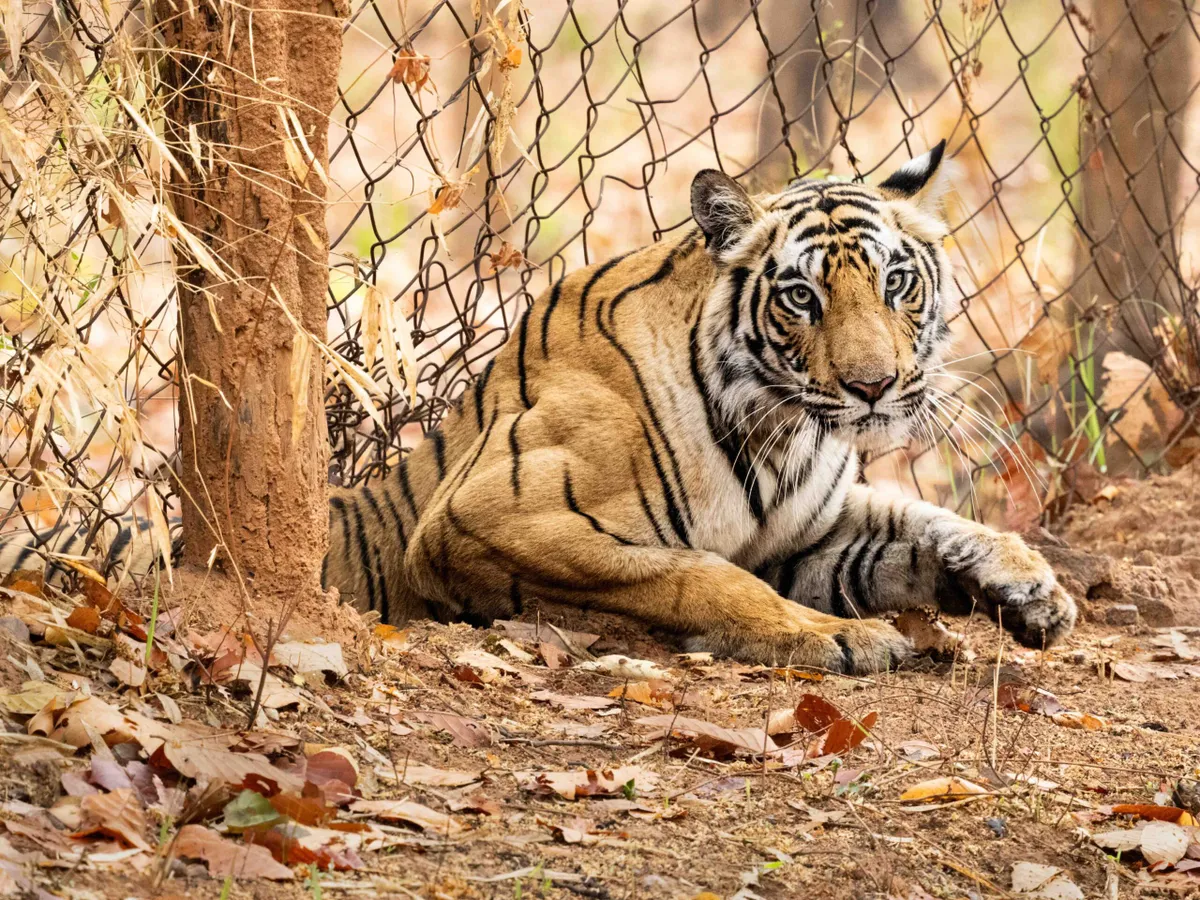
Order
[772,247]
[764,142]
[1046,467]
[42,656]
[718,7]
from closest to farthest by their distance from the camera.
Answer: [42,656] → [772,247] → [1046,467] → [764,142] → [718,7]

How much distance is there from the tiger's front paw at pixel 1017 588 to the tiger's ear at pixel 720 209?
101 centimetres

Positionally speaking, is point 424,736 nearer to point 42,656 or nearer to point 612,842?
point 612,842

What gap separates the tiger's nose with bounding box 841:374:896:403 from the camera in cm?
339

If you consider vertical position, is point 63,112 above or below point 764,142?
below

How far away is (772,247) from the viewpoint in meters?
3.64

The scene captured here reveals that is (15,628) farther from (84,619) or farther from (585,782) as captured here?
(585,782)

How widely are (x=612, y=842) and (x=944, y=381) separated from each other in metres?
2.32

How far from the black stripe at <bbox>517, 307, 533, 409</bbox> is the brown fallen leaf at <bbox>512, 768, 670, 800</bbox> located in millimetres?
1662

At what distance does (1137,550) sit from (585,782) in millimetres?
3127

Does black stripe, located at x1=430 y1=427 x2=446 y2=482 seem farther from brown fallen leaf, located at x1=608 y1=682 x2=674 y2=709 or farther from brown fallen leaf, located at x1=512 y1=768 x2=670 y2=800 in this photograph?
brown fallen leaf, located at x1=512 y1=768 x2=670 y2=800

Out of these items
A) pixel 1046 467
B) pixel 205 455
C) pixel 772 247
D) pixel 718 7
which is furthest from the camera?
pixel 718 7

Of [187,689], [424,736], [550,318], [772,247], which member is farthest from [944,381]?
[187,689]

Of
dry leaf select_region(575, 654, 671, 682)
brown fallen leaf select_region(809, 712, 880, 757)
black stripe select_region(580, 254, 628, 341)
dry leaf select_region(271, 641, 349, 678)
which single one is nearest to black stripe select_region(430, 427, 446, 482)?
black stripe select_region(580, 254, 628, 341)

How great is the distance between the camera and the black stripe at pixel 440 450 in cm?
387
